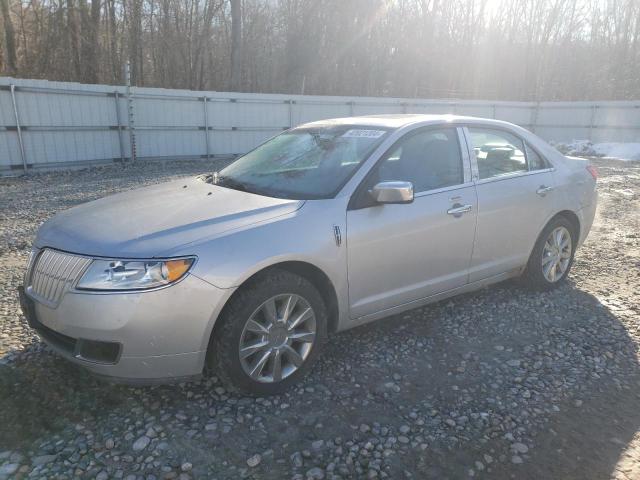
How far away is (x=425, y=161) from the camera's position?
12.6ft

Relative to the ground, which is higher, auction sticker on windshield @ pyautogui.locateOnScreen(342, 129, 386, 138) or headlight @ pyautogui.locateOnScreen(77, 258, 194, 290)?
auction sticker on windshield @ pyautogui.locateOnScreen(342, 129, 386, 138)

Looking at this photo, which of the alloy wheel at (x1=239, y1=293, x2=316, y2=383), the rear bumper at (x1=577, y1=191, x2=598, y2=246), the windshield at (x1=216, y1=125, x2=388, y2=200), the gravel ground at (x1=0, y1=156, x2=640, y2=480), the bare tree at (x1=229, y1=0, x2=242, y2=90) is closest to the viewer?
the gravel ground at (x1=0, y1=156, x2=640, y2=480)

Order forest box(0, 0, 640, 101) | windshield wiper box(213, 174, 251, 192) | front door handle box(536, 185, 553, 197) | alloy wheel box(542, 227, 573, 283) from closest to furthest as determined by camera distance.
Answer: windshield wiper box(213, 174, 251, 192) → front door handle box(536, 185, 553, 197) → alloy wheel box(542, 227, 573, 283) → forest box(0, 0, 640, 101)

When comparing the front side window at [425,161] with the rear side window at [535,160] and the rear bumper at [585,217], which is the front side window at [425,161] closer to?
the rear side window at [535,160]

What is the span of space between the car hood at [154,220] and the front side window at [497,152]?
182 cm

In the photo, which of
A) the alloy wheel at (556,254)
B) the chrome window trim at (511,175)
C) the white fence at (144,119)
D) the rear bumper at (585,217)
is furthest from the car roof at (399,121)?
the white fence at (144,119)

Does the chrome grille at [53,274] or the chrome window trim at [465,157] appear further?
the chrome window trim at [465,157]

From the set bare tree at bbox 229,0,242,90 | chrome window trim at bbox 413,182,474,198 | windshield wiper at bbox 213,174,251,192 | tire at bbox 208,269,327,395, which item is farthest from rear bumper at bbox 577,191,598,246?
bare tree at bbox 229,0,242,90

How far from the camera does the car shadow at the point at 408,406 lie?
8.38 ft

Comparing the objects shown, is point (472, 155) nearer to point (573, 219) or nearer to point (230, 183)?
point (573, 219)

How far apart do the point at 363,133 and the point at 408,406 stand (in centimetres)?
201

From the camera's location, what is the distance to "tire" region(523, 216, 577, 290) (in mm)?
4621

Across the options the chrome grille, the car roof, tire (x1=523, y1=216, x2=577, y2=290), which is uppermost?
the car roof

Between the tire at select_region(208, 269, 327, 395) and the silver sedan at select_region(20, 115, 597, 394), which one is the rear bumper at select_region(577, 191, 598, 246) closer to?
the silver sedan at select_region(20, 115, 597, 394)
